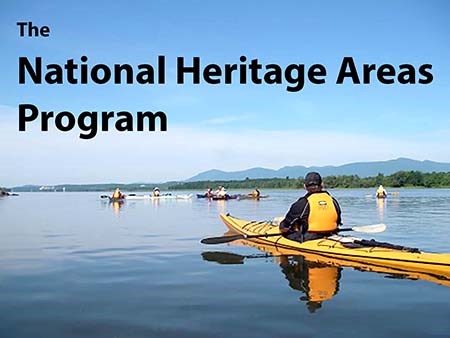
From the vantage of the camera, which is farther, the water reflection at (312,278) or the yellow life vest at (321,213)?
the yellow life vest at (321,213)

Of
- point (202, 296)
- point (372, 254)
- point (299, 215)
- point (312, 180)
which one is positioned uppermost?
point (312, 180)

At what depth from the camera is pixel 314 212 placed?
10.4 meters

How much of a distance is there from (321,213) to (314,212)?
152 millimetres

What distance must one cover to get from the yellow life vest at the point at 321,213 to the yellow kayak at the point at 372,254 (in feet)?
0.89

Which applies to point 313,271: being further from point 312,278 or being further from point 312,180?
point 312,180

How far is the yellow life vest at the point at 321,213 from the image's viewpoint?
1026 centimetres

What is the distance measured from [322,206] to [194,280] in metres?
3.30

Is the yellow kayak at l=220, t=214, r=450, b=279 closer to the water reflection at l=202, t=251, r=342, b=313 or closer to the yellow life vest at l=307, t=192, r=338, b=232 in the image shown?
the yellow life vest at l=307, t=192, r=338, b=232

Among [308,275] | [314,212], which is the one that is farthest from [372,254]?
[308,275]

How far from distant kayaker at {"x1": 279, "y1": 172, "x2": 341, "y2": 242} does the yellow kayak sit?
7.9 inches

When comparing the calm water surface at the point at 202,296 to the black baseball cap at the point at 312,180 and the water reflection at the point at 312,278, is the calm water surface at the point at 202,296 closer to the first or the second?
the water reflection at the point at 312,278

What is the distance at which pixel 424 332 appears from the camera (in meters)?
5.50

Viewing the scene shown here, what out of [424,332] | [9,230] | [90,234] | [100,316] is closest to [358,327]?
[424,332]

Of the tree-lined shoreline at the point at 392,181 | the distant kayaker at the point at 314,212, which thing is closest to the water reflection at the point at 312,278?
the distant kayaker at the point at 314,212
